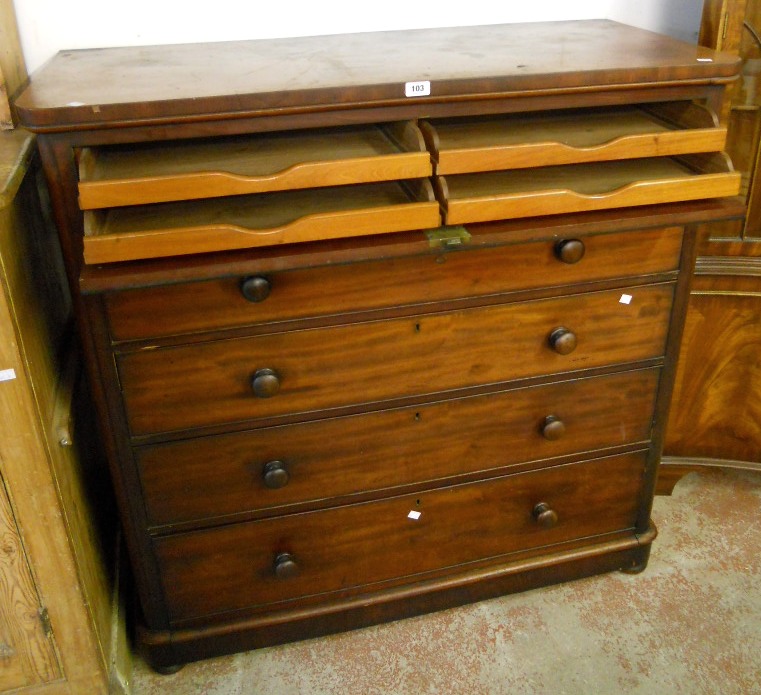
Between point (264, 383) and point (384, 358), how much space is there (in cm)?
25

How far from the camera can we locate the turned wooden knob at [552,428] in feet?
5.56

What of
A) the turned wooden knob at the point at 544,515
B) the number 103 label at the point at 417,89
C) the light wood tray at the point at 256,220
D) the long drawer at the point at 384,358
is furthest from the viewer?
the turned wooden knob at the point at 544,515

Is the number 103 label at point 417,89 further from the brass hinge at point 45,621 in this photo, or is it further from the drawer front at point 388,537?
the brass hinge at point 45,621

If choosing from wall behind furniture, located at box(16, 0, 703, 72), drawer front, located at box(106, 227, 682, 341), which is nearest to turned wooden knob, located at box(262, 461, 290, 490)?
drawer front, located at box(106, 227, 682, 341)

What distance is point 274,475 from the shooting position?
156 cm

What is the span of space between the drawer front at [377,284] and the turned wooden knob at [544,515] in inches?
22.0

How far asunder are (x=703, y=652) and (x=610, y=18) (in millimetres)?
1622

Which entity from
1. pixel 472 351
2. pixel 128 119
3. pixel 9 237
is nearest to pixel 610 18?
pixel 472 351

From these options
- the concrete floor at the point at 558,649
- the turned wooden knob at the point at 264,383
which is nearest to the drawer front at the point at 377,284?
the turned wooden knob at the point at 264,383

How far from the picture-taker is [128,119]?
1251 millimetres

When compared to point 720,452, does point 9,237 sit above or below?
above

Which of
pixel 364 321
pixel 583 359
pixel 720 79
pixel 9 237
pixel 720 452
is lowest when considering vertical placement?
pixel 720 452

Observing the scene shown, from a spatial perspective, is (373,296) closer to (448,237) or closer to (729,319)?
(448,237)

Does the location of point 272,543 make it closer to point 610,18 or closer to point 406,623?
point 406,623
